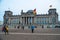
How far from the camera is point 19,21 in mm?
92000

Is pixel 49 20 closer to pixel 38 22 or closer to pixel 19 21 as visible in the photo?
pixel 38 22

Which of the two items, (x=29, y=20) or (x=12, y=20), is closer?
(x=29, y=20)

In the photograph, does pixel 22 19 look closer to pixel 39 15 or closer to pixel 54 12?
pixel 39 15

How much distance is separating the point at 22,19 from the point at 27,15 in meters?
4.08

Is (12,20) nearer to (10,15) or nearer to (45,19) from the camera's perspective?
(10,15)

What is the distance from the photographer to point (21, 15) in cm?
9481

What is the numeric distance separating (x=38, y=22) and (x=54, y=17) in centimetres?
961

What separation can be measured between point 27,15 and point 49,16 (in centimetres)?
1229

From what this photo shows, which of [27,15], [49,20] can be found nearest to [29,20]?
[27,15]

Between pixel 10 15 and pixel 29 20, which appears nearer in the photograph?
pixel 29 20

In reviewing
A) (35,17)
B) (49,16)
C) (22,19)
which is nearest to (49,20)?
(49,16)

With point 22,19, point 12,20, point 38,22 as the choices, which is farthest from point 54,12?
point 12,20

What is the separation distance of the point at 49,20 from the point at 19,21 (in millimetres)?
16720

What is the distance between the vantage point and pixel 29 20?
294 ft
